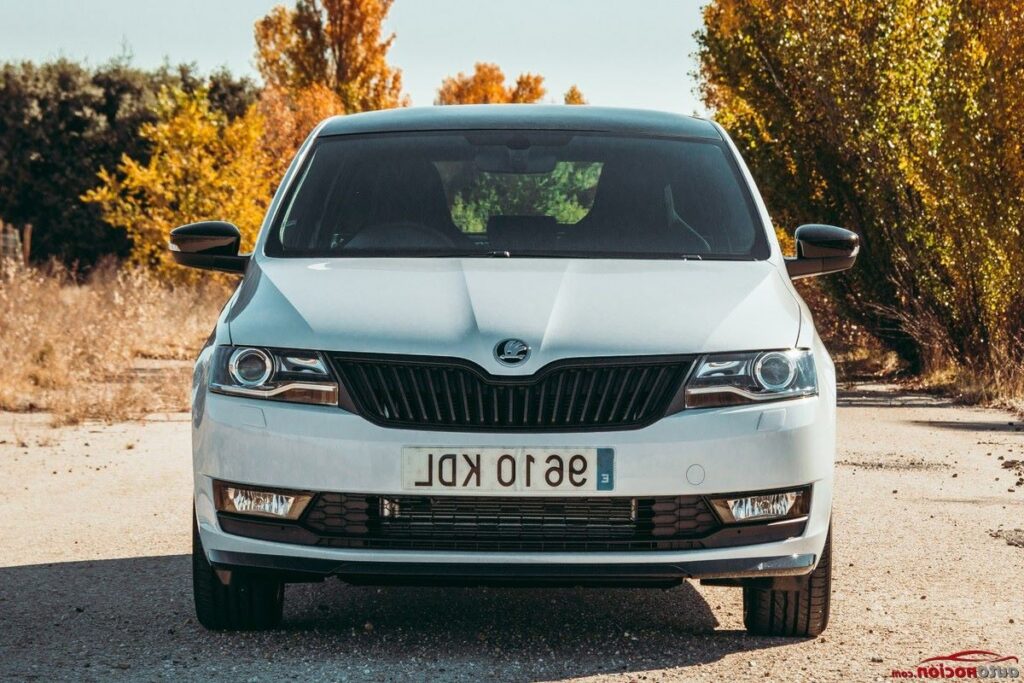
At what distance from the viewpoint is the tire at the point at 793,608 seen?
5082 mm

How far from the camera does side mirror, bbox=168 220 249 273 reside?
5.84 m

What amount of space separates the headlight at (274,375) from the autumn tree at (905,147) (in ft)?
42.7

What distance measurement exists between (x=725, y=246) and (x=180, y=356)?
1640cm

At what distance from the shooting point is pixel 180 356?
2128 cm

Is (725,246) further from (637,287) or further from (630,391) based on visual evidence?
(630,391)

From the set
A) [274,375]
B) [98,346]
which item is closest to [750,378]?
[274,375]

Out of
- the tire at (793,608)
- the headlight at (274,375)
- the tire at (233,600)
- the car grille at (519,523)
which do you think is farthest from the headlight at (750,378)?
the tire at (233,600)

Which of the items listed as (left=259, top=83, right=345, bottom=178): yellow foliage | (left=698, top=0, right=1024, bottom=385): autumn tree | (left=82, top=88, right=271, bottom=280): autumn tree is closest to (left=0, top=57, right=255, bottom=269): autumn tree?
(left=259, top=83, right=345, bottom=178): yellow foliage

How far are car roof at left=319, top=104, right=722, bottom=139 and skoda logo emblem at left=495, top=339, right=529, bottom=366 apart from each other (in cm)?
179

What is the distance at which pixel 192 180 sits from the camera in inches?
1002

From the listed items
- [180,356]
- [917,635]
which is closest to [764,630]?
[917,635]

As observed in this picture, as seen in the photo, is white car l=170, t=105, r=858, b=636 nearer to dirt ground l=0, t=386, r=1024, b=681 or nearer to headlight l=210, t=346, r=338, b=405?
headlight l=210, t=346, r=338, b=405

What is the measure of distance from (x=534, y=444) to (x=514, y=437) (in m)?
0.06

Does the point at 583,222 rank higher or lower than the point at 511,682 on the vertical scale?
higher
